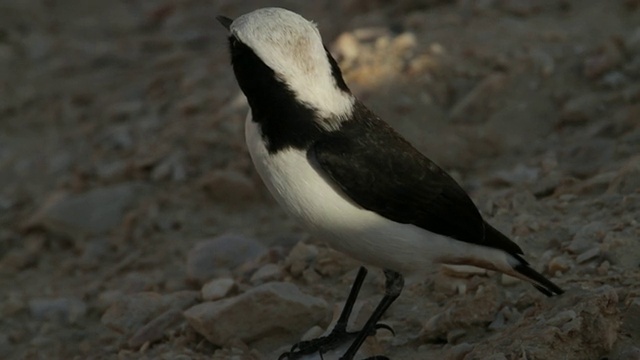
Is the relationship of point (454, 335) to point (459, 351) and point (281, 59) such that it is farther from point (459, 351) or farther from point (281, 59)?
point (281, 59)

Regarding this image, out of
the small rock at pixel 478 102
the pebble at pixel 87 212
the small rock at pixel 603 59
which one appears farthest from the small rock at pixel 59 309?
the small rock at pixel 603 59

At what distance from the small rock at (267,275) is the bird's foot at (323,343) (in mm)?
704

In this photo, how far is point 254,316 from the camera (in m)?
4.91

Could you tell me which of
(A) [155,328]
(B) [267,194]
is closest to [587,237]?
(A) [155,328]

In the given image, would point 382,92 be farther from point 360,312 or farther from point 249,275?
point 360,312

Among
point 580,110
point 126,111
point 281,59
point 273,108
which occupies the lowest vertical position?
point 580,110

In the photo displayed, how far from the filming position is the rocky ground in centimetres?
491

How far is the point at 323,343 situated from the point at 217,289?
0.82 metres

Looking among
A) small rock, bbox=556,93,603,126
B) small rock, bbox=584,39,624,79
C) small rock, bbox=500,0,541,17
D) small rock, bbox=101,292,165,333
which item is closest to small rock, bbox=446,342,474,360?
small rock, bbox=101,292,165,333

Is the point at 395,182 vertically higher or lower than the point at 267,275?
higher

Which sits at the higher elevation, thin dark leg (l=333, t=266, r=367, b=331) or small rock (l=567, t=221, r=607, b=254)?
thin dark leg (l=333, t=266, r=367, b=331)

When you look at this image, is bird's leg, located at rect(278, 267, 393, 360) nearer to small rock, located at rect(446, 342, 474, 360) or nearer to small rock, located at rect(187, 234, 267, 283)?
small rock, located at rect(446, 342, 474, 360)

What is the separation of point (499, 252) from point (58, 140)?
14.5 feet

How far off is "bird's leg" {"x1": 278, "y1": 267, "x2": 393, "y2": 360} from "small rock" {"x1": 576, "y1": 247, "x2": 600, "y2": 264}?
0.92 m
